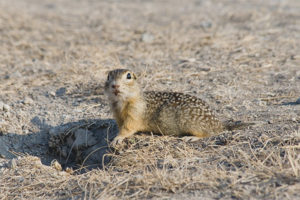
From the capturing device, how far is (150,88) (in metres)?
6.12

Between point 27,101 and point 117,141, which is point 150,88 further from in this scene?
point 27,101

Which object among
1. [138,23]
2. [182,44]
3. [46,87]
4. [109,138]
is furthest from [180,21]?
[109,138]

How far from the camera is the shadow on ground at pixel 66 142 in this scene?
5305 millimetres

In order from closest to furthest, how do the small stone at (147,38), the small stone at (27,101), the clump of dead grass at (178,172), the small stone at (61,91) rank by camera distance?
1. the clump of dead grass at (178,172)
2. the small stone at (27,101)
3. the small stone at (61,91)
4. the small stone at (147,38)

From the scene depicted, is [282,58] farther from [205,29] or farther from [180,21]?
[180,21]

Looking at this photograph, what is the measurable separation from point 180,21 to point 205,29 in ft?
3.63

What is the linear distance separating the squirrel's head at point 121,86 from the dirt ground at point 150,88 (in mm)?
512

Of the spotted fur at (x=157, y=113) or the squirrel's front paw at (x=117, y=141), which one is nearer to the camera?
the spotted fur at (x=157, y=113)

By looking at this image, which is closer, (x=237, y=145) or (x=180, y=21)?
(x=237, y=145)

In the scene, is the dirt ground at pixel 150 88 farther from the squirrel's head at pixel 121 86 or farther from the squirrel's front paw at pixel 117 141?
the squirrel's head at pixel 121 86

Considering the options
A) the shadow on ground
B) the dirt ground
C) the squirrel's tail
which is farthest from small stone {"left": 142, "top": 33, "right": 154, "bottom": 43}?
the squirrel's tail

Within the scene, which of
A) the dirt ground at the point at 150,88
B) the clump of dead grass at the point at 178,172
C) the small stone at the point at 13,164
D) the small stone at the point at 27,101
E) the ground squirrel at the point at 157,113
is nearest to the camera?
the clump of dead grass at the point at 178,172

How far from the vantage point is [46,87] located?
21.2ft

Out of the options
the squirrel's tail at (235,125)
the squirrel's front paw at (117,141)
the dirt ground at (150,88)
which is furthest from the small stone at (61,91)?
the squirrel's tail at (235,125)
